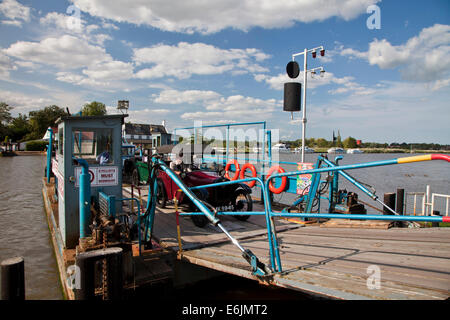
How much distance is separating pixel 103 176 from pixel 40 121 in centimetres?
8317

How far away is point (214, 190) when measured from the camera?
727 cm

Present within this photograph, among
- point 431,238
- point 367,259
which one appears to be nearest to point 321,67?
point 431,238

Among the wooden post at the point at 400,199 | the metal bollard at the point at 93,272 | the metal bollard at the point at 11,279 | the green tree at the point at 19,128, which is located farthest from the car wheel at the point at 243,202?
the green tree at the point at 19,128

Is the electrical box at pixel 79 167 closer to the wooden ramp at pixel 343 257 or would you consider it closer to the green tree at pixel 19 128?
the wooden ramp at pixel 343 257

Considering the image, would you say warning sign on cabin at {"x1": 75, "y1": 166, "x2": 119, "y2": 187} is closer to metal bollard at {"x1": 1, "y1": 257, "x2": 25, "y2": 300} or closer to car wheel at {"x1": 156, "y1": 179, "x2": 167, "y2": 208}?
metal bollard at {"x1": 1, "y1": 257, "x2": 25, "y2": 300}

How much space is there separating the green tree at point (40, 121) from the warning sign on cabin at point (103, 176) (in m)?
75.2

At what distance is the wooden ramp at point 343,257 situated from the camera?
2.89 meters

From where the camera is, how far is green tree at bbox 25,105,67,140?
2884 inches

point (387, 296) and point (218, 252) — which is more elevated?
point (387, 296)

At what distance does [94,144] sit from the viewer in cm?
652

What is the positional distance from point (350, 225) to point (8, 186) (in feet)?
72.1

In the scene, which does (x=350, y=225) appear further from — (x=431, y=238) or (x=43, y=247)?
(x=43, y=247)

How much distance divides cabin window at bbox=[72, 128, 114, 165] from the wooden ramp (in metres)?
1.97

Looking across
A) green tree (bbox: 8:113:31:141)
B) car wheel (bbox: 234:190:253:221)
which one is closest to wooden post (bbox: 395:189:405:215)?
car wheel (bbox: 234:190:253:221)
